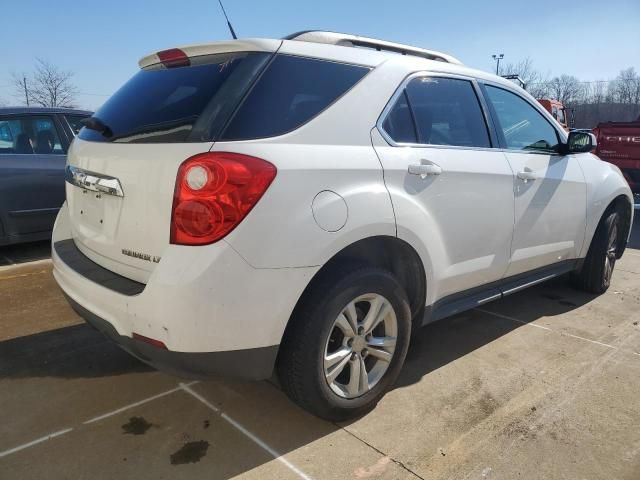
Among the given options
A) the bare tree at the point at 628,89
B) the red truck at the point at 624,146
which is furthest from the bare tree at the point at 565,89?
the red truck at the point at 624,146

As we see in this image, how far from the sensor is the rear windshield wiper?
2.53 meters

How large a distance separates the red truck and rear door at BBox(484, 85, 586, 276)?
7479mm

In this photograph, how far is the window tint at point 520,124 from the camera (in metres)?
3.46

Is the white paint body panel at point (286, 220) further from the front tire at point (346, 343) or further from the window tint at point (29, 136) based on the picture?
the window tint at point (29, 136)

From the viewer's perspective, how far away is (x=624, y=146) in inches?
409

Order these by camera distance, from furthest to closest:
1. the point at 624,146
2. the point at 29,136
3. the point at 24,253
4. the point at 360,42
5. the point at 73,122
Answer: the point at 624,146 < the point at 73,122 < the point at 24,253 < the point at 29,136 < the point at 360,42

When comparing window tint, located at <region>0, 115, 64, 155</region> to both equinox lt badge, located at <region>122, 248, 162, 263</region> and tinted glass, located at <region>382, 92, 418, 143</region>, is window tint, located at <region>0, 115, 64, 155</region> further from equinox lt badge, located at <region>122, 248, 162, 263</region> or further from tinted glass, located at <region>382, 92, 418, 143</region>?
tinted glass, located at <region>382, 92, 418, 143</region>

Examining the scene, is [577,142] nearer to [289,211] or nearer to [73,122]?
[289,211]

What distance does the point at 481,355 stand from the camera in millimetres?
3393

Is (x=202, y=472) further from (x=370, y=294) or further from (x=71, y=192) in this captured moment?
(x=71, y=192)

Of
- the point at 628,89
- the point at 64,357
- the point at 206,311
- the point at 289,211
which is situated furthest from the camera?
the point at 628,89

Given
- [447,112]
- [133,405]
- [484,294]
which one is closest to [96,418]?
[133,405]

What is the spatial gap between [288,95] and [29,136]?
4.65 meters

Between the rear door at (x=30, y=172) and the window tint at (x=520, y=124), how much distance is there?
469 centimetres
